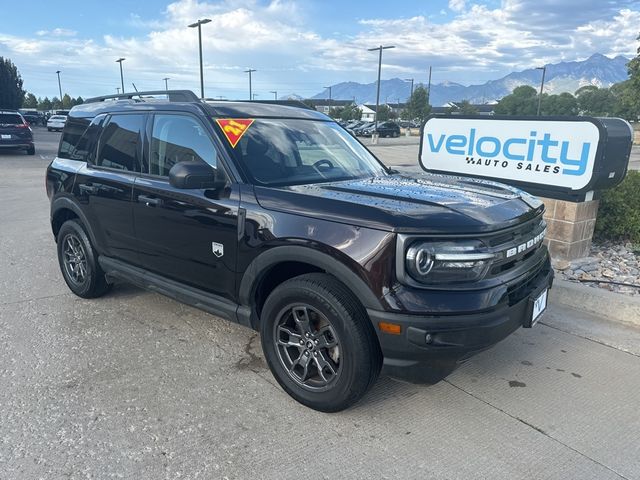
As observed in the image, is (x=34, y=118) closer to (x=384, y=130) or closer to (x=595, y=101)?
(x=384, y=130)

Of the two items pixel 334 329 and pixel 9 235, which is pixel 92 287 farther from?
pixel 9 235

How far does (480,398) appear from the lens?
318 cm

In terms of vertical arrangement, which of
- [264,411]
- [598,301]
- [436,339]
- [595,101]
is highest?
[595,101]

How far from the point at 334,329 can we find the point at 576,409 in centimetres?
159

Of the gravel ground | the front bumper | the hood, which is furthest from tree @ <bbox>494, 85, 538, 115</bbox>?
the front bumper

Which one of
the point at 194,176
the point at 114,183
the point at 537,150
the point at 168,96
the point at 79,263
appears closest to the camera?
the point at 194,176

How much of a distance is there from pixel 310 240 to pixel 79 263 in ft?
9.76

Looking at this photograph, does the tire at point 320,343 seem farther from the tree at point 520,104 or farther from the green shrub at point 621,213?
the tree at point 520,104

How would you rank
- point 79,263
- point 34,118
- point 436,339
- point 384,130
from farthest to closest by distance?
point 34,118
point 384,130
point 79,263
point 436,339

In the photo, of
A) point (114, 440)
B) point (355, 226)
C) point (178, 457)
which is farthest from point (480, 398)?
point (114, 440)

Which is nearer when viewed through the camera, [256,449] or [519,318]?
[256,449]

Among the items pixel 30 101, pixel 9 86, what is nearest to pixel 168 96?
pixel 9 86

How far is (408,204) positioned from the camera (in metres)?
2.79

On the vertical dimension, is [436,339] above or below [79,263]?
above
